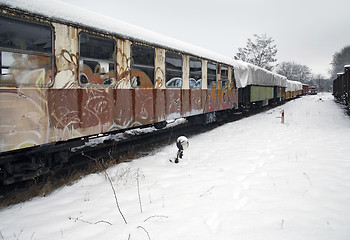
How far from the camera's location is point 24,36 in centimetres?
332

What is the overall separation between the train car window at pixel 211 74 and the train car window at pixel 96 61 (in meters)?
4.87

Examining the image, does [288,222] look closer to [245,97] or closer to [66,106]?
[66,106]

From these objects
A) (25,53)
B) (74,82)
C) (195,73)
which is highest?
(195,73)

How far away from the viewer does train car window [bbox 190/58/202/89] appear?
7.69 meters

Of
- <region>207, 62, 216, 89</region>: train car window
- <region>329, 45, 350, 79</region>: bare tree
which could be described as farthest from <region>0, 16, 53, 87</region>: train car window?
<region>329, 45, 350, 79</region>: bare tree

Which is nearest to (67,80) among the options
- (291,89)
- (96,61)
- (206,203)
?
(96,61)

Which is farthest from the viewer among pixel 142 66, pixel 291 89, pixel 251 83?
pixel 291 89

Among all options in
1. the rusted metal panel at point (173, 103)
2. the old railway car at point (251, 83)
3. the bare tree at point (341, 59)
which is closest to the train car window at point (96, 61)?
the rusted metal panel at point (173, 103)

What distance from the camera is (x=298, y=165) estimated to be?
4625mm

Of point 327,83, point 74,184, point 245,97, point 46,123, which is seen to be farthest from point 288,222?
point 327,83

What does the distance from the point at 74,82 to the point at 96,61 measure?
64cm

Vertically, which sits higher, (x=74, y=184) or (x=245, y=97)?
(x=245, y=97)

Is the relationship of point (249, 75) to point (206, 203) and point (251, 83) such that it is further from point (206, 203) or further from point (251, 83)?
point (206, 203)

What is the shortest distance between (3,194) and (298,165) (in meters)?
5.25
